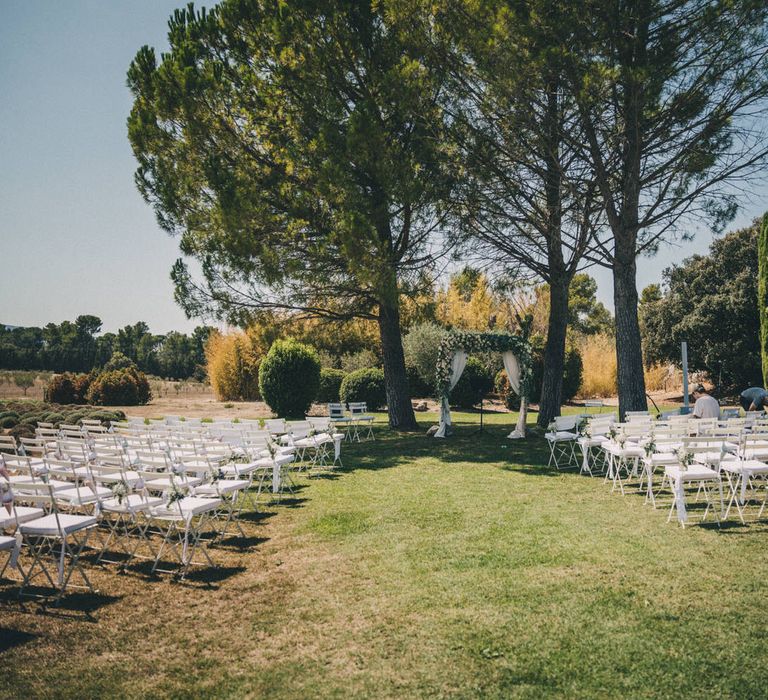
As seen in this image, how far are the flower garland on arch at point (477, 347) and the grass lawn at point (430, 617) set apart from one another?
22.2 ft

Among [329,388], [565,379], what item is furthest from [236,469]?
[565,379]

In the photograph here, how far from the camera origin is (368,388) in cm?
2077

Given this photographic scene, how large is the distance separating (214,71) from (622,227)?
9153 millimetres

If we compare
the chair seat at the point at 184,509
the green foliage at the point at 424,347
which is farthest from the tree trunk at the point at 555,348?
the chair seat at the point at 184,509

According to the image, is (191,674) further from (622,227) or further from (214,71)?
(214,71)

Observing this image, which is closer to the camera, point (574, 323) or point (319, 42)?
point (319, 42)

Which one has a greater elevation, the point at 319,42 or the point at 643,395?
the point at 319,42

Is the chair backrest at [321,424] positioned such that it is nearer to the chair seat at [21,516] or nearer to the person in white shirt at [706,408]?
the chair seat at [21,516]

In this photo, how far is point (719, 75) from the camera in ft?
34.7

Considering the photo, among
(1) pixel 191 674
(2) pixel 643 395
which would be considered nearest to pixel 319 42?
(2) pixel 643 395

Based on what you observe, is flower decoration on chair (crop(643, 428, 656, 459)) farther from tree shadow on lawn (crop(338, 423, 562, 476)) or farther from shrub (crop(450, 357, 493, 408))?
shrub (crop(450, 357, 493, 408))

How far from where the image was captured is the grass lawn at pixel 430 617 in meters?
3.22

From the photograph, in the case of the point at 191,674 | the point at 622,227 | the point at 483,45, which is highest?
the point at 483,45

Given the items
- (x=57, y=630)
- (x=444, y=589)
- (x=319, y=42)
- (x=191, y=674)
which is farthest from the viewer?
(x=319, y=42)
